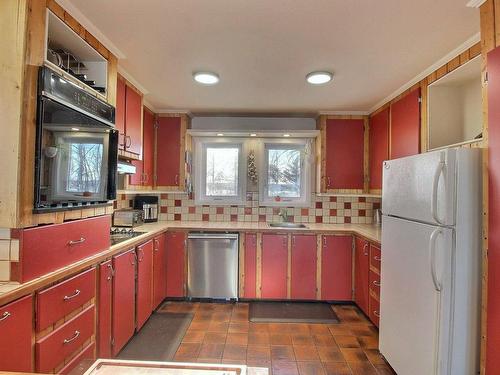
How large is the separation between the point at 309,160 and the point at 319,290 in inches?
63.6

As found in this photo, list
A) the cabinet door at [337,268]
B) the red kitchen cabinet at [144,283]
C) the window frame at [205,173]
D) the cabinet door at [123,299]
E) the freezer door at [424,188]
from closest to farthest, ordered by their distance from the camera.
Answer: the freezer door at [424,188] < the cabinet door at [123,299] < the red kitchen cabinet at [144,283] < the cabinet door at [337,268] < the window frame at [205,173]

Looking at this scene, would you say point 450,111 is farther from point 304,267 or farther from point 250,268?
point 250,268

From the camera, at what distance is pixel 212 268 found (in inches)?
129

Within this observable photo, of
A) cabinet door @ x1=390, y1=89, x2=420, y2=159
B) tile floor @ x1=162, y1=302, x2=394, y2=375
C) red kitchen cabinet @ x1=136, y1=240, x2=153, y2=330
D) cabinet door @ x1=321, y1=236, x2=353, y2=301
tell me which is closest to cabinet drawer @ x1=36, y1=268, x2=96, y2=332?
red kitchen cabinet @ x1=136, y1=240, x2=153, y2=330

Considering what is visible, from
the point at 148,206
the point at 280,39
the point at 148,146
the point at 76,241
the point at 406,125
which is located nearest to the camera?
the point at 76,241

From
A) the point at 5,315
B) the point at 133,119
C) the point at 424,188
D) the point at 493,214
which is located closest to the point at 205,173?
the point at 133,119

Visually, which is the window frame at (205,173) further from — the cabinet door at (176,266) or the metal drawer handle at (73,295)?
the metal drawer handle at (73,295)

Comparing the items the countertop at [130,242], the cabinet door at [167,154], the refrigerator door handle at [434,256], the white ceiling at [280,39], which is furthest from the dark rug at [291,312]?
the white ceiling at [280,39]

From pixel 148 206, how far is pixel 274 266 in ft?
A: 5.55

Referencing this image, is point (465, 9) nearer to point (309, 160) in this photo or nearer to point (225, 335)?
point (309, 160)

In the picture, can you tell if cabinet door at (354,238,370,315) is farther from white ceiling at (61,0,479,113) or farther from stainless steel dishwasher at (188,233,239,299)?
white ceiling at (61,0,479,113)

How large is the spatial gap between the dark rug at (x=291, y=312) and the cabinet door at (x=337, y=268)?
177 millimetres

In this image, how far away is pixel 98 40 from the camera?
6.09 ft

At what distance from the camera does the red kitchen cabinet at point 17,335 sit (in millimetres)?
1129
